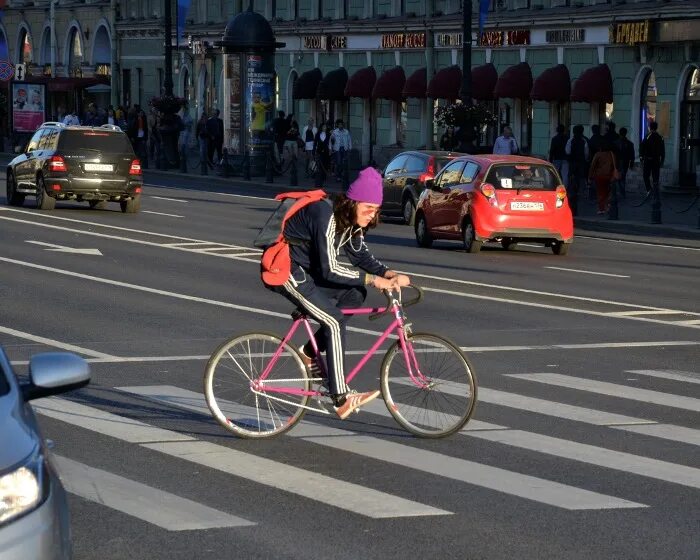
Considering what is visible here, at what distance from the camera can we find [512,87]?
49.5 meters

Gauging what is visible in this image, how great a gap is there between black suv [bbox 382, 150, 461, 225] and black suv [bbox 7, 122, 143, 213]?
4648 mm

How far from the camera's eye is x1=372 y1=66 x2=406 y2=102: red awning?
56531 millimetres

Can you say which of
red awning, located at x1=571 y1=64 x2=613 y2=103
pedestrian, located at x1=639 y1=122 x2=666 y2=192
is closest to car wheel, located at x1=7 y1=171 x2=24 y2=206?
pedestrian, located at x1=639 y1=122 x2=666 y2=192

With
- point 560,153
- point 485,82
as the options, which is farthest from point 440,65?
point 560,153

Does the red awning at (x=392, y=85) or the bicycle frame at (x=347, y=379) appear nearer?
the bicycle frame at (x=347, y=379)

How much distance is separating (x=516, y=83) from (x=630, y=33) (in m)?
5.58

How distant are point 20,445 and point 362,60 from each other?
55.3 metres

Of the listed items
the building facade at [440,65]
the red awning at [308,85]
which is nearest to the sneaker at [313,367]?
the building facade at [440,65]

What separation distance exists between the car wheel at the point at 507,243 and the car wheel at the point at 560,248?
64 centimetres

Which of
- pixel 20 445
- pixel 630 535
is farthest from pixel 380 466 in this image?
pixel 20 445

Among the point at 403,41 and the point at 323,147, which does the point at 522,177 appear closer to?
the point at 323,147

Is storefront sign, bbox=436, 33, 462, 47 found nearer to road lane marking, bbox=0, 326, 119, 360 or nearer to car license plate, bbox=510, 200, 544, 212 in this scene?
car license plate, bbox=510, 200, 544, 212

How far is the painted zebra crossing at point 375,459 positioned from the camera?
28.4ft

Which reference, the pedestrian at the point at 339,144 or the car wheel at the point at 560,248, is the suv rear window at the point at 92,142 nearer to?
the car wheel at the point at 560,248
